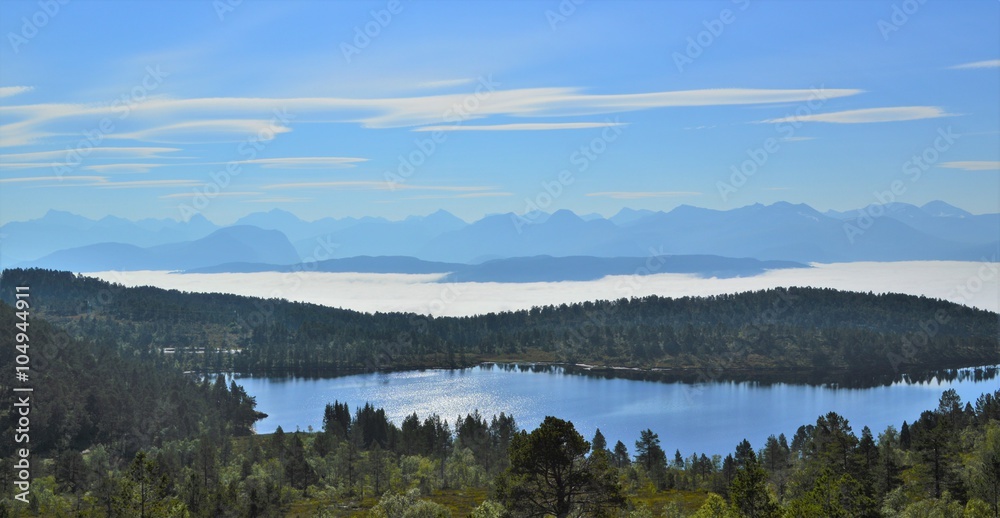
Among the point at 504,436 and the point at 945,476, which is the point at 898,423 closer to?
the point at 504,436

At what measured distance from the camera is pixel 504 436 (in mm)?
148750

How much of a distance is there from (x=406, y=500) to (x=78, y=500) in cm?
5384

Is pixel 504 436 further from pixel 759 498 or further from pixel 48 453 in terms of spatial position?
pixel 759 498

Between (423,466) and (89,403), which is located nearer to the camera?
(423,466)

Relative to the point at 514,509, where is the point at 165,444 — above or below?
below

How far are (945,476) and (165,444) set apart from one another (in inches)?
5023

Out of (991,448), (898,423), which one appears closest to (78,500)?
(991,448)

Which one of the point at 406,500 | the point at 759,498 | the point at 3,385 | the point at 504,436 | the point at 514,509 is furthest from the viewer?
the point at 3,385

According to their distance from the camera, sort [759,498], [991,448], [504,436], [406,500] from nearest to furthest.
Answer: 1. [759,498]
2. [406,500]
3. [991,448]
4. [504,436]

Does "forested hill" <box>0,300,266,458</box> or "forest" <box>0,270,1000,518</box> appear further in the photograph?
"forested hill" <box>0,300,266,458</box>

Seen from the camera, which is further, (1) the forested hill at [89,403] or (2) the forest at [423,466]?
(1) the forested hill at [89,403]

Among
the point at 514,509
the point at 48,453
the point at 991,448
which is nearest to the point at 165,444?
the point at 48,453

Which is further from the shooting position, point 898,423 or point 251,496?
point 898,423

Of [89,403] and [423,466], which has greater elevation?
[89,403]
